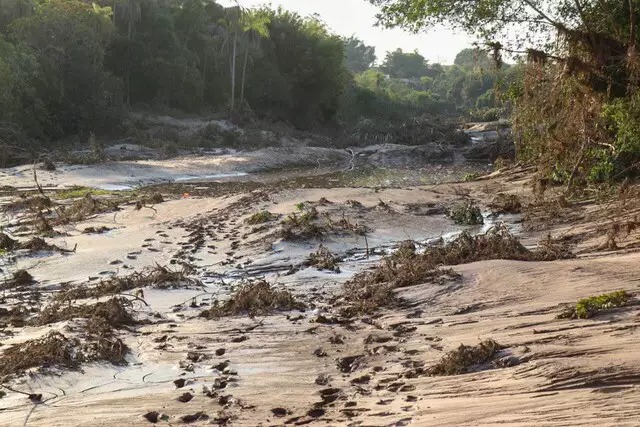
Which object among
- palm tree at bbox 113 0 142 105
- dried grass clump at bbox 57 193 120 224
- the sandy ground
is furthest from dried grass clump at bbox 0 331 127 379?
palm tree at bbox 113 0 142 105

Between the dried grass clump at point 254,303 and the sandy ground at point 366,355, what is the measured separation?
7.6 inches

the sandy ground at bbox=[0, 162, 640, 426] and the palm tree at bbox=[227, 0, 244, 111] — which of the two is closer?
the sandy ground at bbox=[0, 162, 640, 426]

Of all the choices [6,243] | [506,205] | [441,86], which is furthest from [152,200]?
[441,86]

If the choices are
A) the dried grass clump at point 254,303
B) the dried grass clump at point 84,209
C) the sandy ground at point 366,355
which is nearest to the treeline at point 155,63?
the dried grass clump at point 84,209

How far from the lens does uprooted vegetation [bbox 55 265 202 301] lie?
7.66 m

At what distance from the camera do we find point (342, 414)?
4125 mm

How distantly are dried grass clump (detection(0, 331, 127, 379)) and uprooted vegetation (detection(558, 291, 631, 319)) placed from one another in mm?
3565

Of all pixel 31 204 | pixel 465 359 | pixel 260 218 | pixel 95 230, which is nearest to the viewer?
pixel 465 359

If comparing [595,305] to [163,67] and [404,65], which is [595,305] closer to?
[163,67]

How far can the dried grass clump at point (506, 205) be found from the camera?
13734mm

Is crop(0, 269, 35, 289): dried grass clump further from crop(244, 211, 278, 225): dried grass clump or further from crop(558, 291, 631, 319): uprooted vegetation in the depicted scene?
crop(558, 291, 631, 319): uprooted vegetation

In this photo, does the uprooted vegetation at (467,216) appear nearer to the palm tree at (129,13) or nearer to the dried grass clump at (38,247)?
the dried grass clump at (38,247)

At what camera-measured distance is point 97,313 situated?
20.9ft

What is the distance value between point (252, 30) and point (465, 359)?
137 ft
